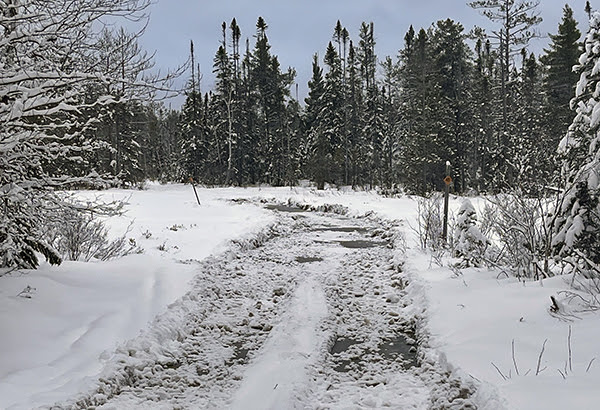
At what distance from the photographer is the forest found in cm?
464

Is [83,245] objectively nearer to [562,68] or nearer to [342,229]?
[342,229]

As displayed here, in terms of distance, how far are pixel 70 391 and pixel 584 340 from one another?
4221 millimetres

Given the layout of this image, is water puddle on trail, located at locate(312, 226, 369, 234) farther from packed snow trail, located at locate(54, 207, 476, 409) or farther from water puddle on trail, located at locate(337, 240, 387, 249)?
packed snow trail, located at locate(54, 207, 476, 409)

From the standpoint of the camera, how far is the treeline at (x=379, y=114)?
96.0 ft

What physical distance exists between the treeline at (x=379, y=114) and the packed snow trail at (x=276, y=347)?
2081cm

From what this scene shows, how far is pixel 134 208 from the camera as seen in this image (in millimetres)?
16984

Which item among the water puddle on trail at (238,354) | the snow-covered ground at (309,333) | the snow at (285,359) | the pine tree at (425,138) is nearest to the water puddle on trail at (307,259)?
the snow-covered ground at (309,333)

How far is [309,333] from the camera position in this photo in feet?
16.6

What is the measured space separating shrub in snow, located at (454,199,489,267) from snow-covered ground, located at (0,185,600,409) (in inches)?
18.9

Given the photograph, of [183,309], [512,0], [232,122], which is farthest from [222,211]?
[232,122]

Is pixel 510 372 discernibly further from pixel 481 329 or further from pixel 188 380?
pixel 188 380

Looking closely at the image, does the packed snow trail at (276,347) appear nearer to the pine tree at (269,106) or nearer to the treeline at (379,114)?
the treeline at (379,114)

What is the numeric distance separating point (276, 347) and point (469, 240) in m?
3.92

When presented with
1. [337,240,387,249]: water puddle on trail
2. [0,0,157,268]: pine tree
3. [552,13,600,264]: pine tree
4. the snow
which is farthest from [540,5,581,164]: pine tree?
[0,0,157,268]: pine tree
